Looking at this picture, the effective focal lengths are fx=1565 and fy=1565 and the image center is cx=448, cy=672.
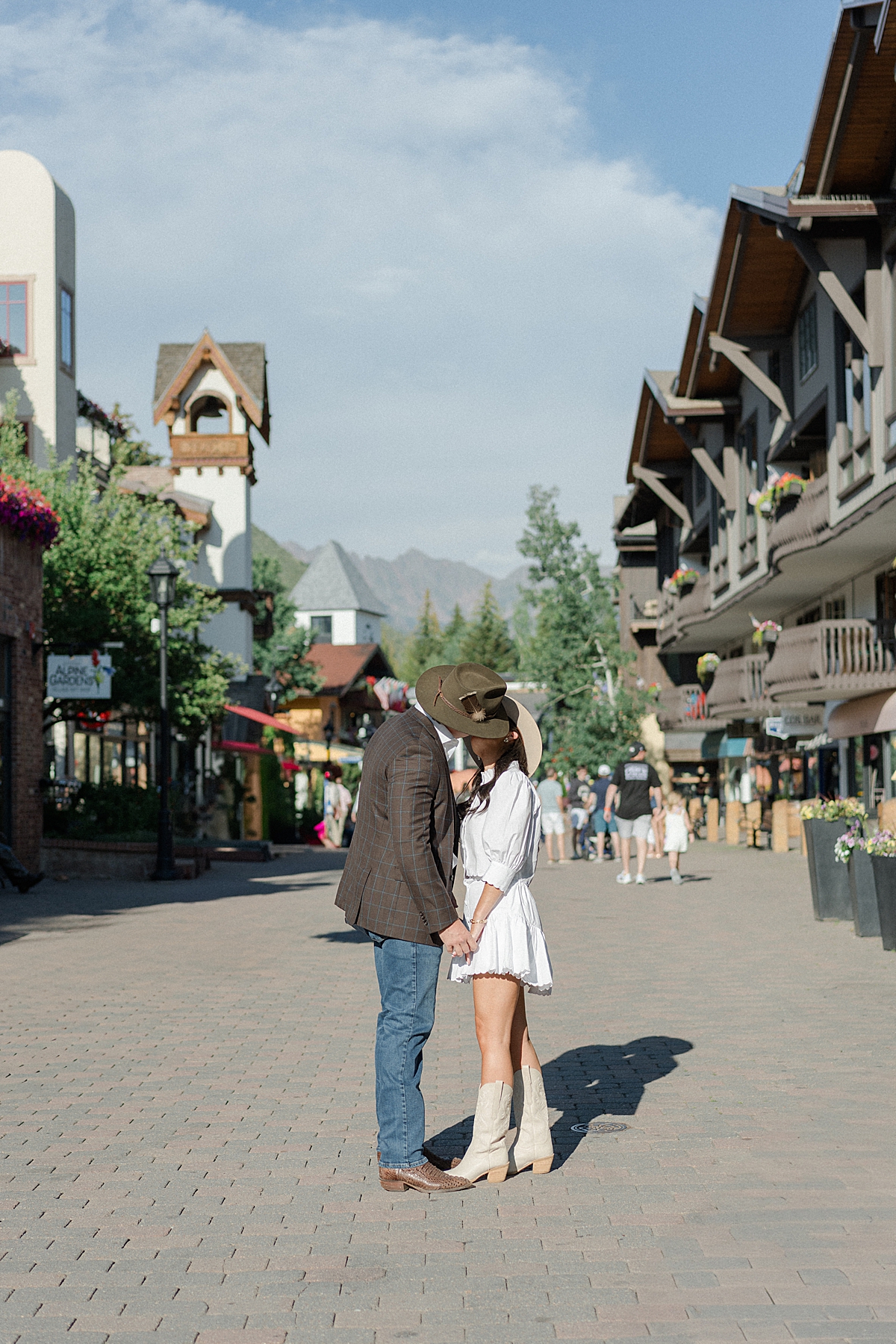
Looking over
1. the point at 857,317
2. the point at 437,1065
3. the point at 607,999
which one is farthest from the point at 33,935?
the point at 857,317

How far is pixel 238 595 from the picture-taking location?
50188 millimetres

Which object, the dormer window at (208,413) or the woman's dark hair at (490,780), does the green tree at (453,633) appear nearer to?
the dormer window at (208,413)

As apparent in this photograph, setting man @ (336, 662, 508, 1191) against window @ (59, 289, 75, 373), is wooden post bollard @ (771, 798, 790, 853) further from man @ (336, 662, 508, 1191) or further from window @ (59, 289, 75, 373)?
man @ (336, 662, 508, 1191)

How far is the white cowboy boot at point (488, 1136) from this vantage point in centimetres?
555

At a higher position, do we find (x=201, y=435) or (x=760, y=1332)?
(x=201, y=435)

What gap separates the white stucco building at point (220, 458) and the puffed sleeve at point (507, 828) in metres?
44.2

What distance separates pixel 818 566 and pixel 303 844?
15295mm

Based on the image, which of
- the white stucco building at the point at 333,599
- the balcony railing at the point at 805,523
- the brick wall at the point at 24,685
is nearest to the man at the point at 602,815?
the balcony railing at the point at 805,523

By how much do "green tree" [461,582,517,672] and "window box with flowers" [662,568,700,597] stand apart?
6318 cm

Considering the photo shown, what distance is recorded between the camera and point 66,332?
117 feet

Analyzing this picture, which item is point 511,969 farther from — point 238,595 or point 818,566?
point 238,595

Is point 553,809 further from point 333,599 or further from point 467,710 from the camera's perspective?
point 333,599

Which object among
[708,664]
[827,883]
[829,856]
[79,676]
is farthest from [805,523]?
[708,664]

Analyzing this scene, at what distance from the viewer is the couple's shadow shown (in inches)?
246
